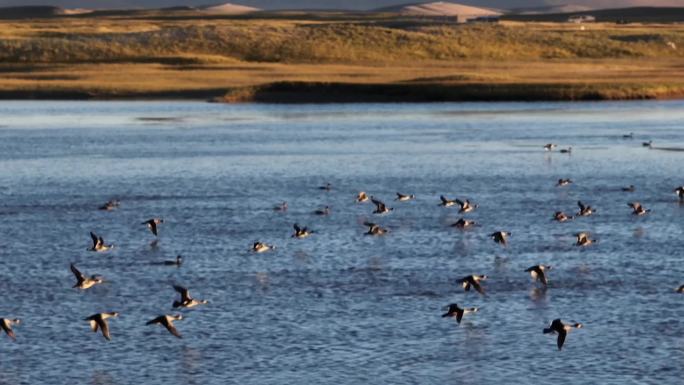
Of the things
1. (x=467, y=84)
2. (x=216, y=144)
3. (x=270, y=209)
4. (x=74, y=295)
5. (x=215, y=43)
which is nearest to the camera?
(x=74, y=295)

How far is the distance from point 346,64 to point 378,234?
71.9 meters

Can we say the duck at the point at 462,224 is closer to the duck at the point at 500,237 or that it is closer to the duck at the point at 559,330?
the duck at the point at 500,237

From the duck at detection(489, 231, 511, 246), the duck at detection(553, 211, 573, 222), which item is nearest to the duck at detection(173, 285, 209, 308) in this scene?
the duck at detection(489, 231, 511, 246)

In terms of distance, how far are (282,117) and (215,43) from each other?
47.7 m

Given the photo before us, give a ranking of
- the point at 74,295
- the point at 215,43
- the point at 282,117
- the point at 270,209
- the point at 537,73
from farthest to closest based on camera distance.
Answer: the point at 215,43, the point at 537,73, the point at 282,117, the point at 270,209, the point at 74,295

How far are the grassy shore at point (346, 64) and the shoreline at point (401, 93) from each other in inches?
2.8

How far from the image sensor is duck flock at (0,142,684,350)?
2198 cm

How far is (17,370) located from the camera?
20.6 m

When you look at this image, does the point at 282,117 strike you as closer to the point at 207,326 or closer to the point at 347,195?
the point at 347,195

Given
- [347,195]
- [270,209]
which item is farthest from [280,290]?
[347,195]

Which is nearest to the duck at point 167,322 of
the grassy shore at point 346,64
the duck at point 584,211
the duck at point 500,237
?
the duck at point 500,237

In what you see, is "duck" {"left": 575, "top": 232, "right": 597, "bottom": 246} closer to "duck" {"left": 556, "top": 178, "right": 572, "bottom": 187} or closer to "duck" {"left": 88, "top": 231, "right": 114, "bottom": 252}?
"duck" {"left": 88, "top": 231, "right": 114, "bottom": 252}

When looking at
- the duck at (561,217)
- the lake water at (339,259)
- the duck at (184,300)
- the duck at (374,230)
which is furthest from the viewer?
the duck at (561,217)

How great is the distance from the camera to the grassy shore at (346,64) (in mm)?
79250
